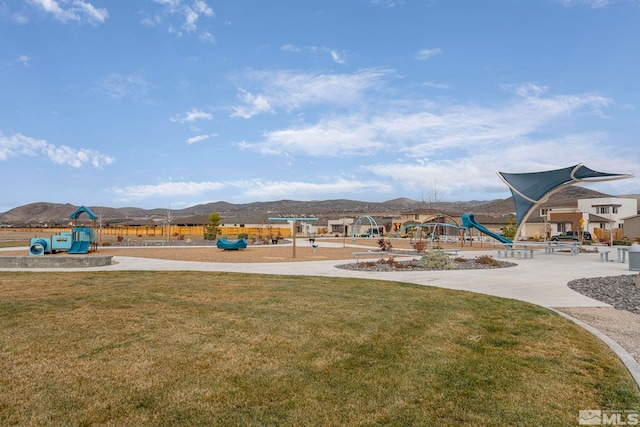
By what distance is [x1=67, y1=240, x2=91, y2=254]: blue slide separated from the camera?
77.7 ft

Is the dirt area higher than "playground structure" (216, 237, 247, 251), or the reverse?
"playground structure" (216, 237, 247, 251)

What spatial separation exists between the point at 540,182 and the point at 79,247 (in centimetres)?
3078

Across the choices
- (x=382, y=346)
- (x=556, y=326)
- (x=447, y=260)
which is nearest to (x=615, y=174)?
(x=447, y=260)

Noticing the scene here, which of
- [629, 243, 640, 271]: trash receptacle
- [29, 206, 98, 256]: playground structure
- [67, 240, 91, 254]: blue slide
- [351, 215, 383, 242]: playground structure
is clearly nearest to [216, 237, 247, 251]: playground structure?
[29, 206, 98, 256]: playground structure

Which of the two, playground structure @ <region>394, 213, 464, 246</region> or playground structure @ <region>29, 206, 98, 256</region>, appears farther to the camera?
playground structure @ <region>394, 213, 464, 246</region>

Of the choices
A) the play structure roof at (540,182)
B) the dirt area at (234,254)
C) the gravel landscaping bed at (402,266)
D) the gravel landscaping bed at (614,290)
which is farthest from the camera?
the play structure roof at (540,182)

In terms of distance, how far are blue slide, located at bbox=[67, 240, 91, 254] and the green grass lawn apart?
1663cm

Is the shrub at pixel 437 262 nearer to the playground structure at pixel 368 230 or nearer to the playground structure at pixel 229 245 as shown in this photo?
the playground structure at pixel 229 245

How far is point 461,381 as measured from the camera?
453 cm

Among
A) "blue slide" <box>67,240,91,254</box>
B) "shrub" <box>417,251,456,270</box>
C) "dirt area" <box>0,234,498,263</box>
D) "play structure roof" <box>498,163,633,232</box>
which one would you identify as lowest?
"dirt area" <box>0,234,498,263</box>

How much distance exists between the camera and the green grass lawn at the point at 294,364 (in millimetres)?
3760

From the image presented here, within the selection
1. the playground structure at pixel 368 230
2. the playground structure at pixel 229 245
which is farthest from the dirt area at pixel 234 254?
the playground structure at pixel 368 230

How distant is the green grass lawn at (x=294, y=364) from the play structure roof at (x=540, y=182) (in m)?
22.9

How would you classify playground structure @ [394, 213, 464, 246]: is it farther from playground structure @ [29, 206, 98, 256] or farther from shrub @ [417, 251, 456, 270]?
playground structure @ [29, 206, 98, 256]
